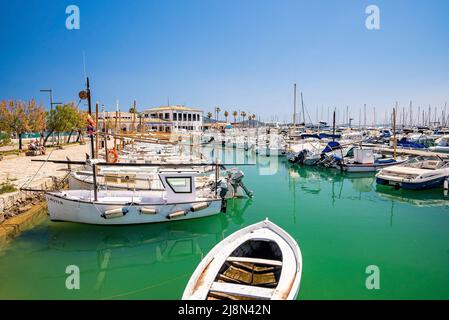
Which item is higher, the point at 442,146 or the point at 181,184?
the point at 442,146

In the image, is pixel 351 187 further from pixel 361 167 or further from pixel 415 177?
pixel 361 167

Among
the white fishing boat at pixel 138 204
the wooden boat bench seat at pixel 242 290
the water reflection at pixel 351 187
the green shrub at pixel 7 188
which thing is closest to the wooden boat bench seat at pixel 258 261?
the wooden boat bench seat at pixel 242 290

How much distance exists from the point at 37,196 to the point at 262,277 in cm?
1601

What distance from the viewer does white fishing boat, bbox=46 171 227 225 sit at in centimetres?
1411

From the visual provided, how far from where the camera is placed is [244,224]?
52.7 feet

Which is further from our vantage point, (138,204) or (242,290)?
(138,204)

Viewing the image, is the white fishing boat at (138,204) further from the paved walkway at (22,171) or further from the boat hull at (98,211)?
the paved walkway at (22,171)

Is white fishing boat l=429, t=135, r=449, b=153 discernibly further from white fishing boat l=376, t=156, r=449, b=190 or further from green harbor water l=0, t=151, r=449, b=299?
green harbor water l=0, t=151, r=449, b=299

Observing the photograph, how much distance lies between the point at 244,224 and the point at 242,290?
8886mm

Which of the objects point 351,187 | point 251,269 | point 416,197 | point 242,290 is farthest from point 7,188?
point 416,197

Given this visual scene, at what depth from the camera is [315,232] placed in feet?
48.6

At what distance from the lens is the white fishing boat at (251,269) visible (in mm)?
7172

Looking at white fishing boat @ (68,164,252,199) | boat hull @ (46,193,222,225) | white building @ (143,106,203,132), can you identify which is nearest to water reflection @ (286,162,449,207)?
white fishing boat @ (68,164,252,199)
